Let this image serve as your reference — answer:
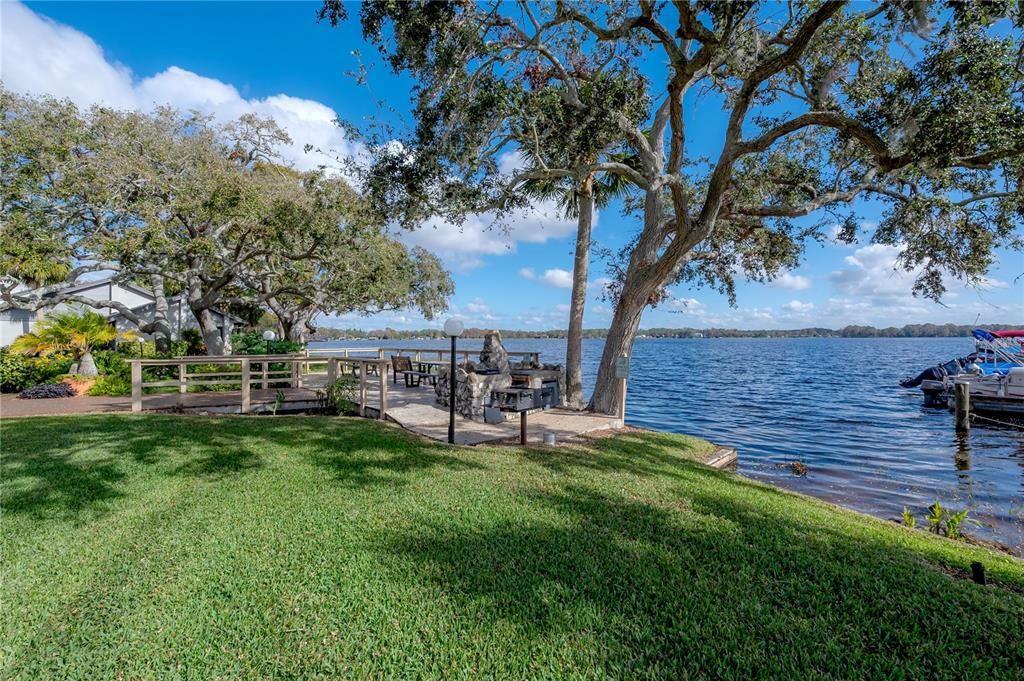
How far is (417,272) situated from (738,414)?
61.3ft

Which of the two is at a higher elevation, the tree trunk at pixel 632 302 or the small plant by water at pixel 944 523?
the tree trunk at pixel 632 302

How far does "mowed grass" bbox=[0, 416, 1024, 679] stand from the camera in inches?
97.6

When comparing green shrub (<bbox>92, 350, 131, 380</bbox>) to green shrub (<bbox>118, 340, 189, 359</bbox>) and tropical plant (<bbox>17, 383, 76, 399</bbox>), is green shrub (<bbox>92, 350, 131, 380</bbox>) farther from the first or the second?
green shrub (<bbox>118, 340, 189, 359</bbox>)

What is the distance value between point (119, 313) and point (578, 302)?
1968 cm

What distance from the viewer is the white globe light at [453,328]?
707cm

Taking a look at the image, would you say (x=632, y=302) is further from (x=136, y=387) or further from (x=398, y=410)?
(x=136, y=387)

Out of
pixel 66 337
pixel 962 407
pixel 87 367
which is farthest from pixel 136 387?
pixel 962 407

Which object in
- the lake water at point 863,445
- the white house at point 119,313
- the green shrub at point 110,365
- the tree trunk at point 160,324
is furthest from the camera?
the white house at point 119,313

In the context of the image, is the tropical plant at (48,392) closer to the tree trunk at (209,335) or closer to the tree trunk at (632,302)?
the tree trunk at (209,335)

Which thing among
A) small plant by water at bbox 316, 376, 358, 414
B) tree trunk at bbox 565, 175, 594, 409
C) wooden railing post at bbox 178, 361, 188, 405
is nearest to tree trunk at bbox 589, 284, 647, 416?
tree trunk at bbox 565, 175, 594, 409

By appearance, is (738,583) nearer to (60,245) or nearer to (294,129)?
(60,245)

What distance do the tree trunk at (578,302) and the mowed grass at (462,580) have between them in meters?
5.54

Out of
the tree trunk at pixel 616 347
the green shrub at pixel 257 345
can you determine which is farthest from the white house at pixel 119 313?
the tree trunk at pixel 616 347

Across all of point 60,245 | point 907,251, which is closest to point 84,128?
point 60,245
